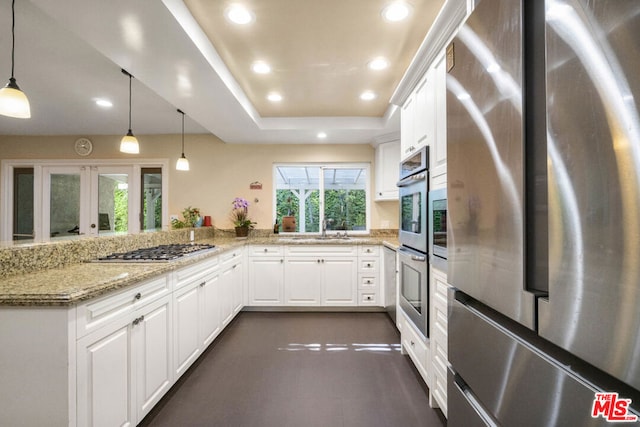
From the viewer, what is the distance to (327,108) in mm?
3312

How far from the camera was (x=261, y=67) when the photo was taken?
7.88 feet

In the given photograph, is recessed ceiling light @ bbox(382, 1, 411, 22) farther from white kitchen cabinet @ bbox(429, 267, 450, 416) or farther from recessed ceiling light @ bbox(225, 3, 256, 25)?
white kitchen cabinet @ bbox(429, 267, 450, 416)

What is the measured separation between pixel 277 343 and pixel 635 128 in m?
2.80

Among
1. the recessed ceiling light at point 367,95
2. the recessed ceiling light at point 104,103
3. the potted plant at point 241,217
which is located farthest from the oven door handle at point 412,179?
the recessed ceiling light at point 104,103

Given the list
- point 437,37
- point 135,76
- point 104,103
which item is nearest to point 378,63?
point 437,37

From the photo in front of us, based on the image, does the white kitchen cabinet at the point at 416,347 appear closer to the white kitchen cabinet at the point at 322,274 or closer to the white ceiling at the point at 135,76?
the white kitchen cabinet at the point at 322,274

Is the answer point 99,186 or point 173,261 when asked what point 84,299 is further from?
point 99,186

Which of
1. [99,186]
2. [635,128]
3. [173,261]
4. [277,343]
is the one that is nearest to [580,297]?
[635,128]

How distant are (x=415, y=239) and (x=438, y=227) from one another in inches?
15.4

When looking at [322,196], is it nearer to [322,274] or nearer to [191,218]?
[322,274]

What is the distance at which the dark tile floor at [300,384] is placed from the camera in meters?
1.70

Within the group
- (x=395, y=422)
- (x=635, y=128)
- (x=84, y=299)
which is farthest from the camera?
(x=395, y=422)

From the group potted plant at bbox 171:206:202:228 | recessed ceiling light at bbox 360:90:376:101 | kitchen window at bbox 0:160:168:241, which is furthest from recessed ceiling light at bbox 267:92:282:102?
kitchen window at bbox 0:160:168:241

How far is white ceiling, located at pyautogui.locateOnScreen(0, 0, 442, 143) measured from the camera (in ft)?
5.20
